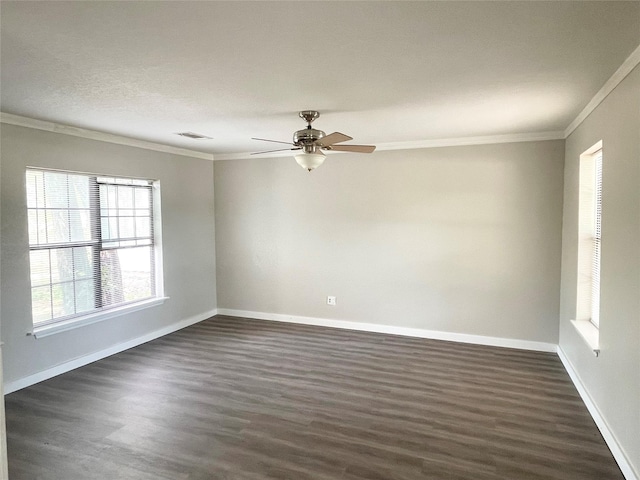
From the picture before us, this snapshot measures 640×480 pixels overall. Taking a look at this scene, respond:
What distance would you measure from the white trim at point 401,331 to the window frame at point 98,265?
1.37m

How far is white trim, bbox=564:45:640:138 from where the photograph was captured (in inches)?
83.9

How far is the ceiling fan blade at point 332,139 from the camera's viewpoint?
301 cm

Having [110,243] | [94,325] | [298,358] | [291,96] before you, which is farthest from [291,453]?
[110,243]

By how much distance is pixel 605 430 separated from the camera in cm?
268

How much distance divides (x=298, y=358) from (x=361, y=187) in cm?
225

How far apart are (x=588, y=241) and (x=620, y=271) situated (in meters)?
1.32

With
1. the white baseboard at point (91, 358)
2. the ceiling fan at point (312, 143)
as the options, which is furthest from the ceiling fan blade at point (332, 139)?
the white baseboard at point (91, 358)

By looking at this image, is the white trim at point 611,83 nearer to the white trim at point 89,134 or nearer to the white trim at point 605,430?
the white trim at point 605,430

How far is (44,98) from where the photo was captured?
9.54 feet

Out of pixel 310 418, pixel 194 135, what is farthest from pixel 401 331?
pixel 194 135

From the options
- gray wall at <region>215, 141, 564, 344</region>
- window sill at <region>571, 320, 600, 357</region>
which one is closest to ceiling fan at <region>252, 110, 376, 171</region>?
gray wall at <region>215, 141, 564, 344</region>

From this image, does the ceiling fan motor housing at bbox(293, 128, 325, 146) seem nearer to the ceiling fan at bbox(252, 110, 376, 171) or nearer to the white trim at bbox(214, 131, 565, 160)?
the ceiling fan at bbox(252, 110, 376, 171)

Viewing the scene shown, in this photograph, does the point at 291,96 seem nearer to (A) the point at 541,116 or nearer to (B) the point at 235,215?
(A) the point at 541,116

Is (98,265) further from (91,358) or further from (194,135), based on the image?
(194,135)
